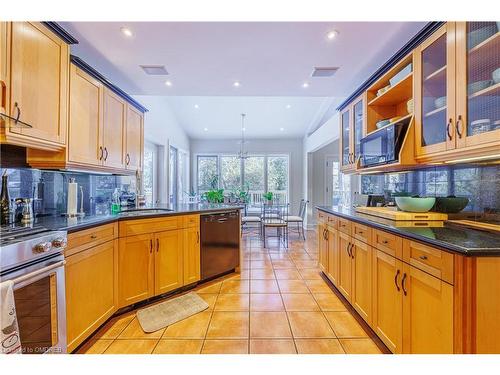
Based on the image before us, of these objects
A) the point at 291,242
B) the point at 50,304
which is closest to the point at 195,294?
the point at 50,304

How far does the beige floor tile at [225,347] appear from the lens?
175cm

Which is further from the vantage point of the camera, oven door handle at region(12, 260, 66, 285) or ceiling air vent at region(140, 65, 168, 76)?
ceiling air vent at region(140, 65, 168, 76)

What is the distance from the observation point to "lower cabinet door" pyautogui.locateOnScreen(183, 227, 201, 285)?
2.68m

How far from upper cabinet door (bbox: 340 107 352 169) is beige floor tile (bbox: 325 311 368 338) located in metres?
1.74

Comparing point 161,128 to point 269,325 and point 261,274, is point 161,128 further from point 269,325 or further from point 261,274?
point 269,325

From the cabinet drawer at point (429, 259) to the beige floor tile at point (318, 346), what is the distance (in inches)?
34.3

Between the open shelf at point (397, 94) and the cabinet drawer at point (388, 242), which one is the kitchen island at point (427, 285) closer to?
the cabinet drawer at point (388, 242)

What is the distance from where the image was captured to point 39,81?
1.64 metres

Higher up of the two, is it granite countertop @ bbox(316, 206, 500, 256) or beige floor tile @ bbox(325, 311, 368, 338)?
granite countertop @ bbox(316, 206, 500, 256)

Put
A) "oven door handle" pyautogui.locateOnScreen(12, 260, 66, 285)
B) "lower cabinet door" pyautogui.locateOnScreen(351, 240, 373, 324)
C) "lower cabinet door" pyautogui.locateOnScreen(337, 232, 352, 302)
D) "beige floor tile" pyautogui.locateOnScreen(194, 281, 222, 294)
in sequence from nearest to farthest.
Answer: "oven door handle" pyautogui.locateOnScreen(12, 260, 66, 285), "lower cabinet door" pyautogui.locateOnScreen(351, 240, 373, 324), "lower cabinet door" pyautogui.locateOnScreen(337, 232, 352, 302), "beige floor tile" pyautogui.locateOnScreen(194, 281, 222, 294)

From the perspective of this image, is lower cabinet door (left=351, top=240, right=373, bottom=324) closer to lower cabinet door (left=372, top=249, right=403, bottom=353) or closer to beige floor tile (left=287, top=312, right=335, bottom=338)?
lower cabinet door (left=372, top=249, right=403, bottom=353)

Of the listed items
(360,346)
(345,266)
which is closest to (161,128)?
(345,266)

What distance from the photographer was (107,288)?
6.65 feet

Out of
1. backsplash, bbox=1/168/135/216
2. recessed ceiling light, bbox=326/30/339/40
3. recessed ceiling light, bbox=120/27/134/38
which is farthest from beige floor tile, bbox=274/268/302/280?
recessed ceiling light, bbox=120/27/134/38
